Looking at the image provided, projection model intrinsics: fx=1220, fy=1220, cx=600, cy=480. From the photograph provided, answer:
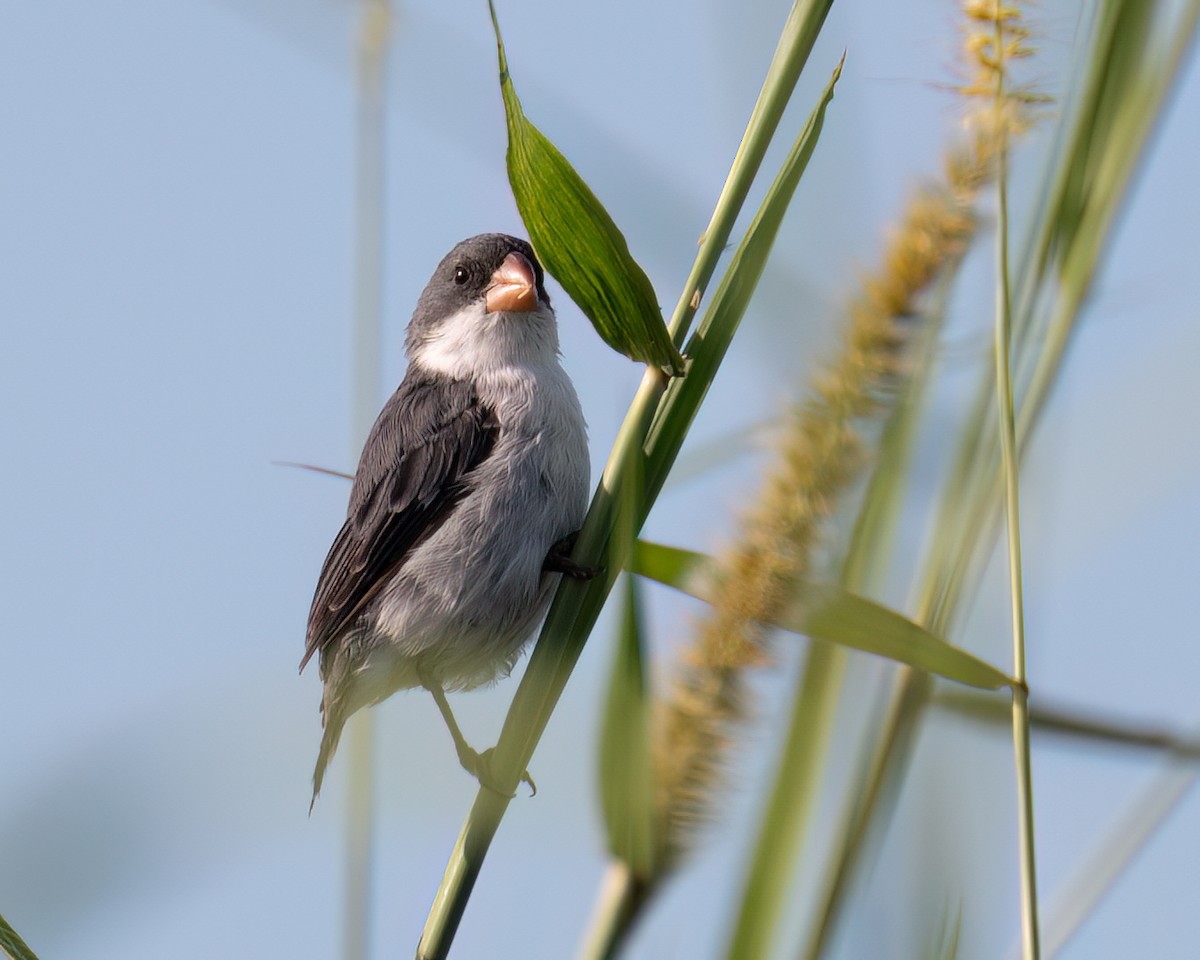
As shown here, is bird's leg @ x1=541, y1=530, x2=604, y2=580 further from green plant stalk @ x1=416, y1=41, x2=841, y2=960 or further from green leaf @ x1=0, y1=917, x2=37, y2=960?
green leaf @ x1=0, y1=917, x2=37, y2=960

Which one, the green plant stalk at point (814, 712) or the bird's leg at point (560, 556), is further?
the bird's leg at point (560, 556)

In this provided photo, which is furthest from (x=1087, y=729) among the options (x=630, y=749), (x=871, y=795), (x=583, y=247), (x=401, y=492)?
(x=401, y=492)

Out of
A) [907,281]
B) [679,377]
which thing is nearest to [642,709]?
[679,377]

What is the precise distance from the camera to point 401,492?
8.38 feet

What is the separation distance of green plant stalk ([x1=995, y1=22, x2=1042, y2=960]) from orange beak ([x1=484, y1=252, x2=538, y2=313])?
1440mm

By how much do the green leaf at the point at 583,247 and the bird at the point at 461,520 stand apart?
33.6 inches

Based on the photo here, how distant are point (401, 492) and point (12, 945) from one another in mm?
1498

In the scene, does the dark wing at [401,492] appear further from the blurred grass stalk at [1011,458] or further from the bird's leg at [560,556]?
the blurred grass stalk at [1011,458]

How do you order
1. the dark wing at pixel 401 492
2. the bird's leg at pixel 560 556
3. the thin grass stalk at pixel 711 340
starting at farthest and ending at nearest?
the dark wing at pixel 401 492 → the bird's leg at pixel 560 556 → the thin grass stalk at pixel 711 340

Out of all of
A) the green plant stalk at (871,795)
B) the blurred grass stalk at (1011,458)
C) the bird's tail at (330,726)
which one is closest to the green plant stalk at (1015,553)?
the blurred grass stalk at (1011,458)

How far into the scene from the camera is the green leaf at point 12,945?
1.11 metres

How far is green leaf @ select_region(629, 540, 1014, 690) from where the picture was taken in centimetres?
125

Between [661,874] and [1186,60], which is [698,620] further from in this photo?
[1186,60]

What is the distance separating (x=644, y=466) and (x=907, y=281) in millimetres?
362
